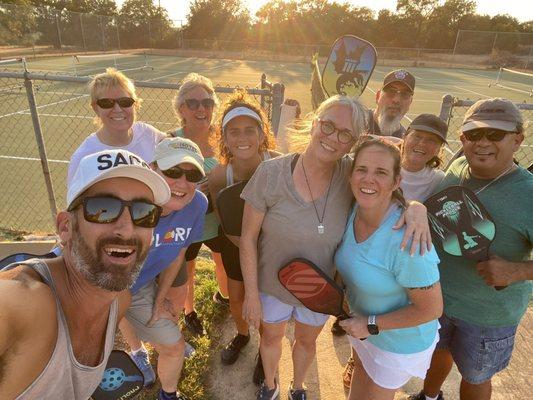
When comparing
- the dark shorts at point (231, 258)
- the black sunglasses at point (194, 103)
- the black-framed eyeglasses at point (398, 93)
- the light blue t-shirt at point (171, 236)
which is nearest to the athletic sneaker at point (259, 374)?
the dark shorts at point (231, 258)

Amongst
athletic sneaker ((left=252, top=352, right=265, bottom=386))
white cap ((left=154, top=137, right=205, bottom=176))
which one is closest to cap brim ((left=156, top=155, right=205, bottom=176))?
white cap ((left=154, top=137, right=205, bottom=176))

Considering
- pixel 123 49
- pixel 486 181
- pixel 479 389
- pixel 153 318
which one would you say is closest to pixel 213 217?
pixel 153 318

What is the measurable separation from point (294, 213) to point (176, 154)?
794mm

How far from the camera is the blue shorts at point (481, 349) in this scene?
85.3 inches

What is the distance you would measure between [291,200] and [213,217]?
98 centimetres

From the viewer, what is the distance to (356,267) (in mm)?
1926

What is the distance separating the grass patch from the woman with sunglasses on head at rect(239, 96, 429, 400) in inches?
38.6

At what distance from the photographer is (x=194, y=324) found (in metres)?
3.28

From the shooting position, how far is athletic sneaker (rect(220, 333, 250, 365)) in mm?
2951

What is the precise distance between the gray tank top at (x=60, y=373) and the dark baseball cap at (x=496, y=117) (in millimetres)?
2319

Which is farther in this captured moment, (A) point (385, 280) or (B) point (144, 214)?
(A) point (385, 280)

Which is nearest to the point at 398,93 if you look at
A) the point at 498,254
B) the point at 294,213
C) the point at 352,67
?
the point at 352,67

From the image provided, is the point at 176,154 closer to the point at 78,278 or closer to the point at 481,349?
the point at 78,278

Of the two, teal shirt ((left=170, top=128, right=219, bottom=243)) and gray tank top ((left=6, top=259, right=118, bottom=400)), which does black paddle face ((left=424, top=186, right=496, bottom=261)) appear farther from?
gray tank top ((left=6, top=259, right=118, bottom=400))
